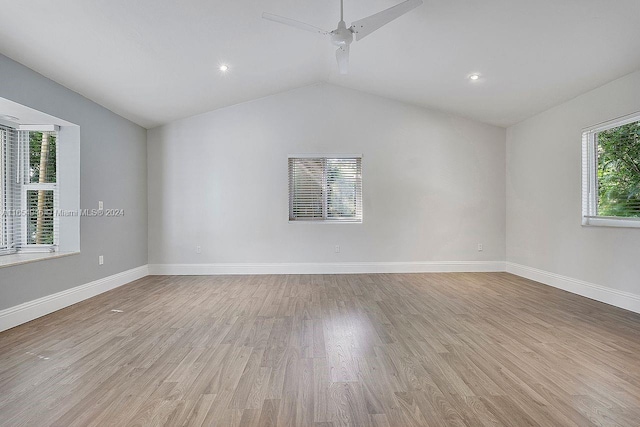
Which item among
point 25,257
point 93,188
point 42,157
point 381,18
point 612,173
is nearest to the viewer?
point 381,18

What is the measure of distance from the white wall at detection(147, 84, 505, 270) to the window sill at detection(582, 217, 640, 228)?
5.28ft

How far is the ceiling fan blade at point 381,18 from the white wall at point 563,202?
2678 millimetres

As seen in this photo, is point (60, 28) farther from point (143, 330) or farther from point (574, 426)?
point (574, 426)

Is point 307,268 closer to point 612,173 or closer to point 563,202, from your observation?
point 563,202

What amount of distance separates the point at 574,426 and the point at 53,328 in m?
3.90

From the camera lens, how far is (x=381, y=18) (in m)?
2.76

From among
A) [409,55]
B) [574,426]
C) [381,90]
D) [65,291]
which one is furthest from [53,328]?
[381,90]

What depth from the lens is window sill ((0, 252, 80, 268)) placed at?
123 inches

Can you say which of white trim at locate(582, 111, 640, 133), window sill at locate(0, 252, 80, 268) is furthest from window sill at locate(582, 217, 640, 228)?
window sill at locate(0, 252, 80, 268)

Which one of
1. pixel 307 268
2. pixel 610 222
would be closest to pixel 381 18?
pixel 610 222

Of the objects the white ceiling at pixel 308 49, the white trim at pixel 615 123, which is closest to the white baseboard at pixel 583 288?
the white trim at pixel 615 123

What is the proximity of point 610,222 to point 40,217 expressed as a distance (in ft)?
21.6

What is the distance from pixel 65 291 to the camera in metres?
3.73

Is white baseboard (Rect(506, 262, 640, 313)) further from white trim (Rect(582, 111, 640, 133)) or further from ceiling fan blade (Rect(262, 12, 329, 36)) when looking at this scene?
ceiling fan blade (Rect(262, 12, 329, 36))
